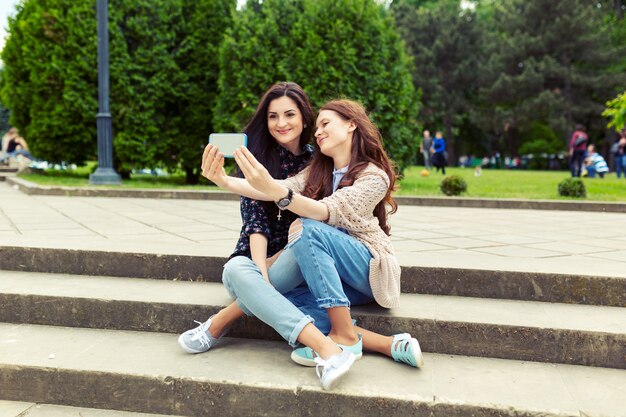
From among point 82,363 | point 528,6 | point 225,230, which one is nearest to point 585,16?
point 528,6

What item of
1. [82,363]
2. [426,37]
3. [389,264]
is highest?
[426,37]

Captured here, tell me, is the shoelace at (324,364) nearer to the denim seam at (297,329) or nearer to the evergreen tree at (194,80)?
the denim seam at (297,329)

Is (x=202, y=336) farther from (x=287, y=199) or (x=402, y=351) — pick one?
(x=402, y=351)

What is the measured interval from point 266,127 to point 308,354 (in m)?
1.29

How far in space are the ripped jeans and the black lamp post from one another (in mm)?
8440

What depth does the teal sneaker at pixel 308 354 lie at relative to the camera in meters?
2.55

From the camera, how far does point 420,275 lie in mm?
3377

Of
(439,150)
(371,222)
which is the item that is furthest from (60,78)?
(439,150)

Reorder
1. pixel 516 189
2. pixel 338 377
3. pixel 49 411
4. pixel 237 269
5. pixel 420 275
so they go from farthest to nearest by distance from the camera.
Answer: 1. pixel 516 189
2. pixel 420 275
3. pixel 237 269
4. pixel 49 411
5. pixel 338 377

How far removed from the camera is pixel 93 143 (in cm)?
1241

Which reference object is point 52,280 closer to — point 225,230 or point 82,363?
point 82,363

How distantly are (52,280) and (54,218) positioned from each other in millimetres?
2585

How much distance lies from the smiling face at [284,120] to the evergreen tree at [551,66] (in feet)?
103

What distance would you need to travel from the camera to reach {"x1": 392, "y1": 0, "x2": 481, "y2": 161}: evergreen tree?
3662 centimetres
